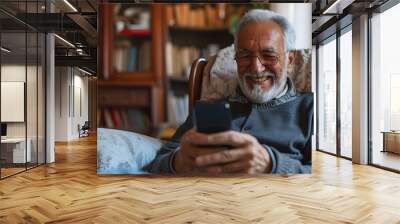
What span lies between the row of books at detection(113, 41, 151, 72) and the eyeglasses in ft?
3.10

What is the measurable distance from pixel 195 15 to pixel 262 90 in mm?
1059

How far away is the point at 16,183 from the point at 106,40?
301cm

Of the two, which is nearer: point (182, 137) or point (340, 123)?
point (182, 137)

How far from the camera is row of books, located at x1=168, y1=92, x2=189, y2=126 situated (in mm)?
4090

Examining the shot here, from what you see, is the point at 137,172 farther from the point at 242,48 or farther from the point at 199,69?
the point at 242,48

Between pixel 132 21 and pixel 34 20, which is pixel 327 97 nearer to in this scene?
pixel 34 20

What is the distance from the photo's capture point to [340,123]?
919 cm

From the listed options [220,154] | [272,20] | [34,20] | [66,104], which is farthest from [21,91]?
[66,104]

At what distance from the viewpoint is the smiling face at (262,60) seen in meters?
4.12

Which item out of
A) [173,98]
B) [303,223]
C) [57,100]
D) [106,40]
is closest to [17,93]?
[106,40]

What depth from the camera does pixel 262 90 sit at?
4.20 m

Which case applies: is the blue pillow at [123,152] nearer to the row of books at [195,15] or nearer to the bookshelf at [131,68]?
the bookshelf at [131,68]

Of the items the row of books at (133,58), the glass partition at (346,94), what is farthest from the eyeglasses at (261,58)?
the glass partition at (346,94)

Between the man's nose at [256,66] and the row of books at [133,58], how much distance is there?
3.53 ft
